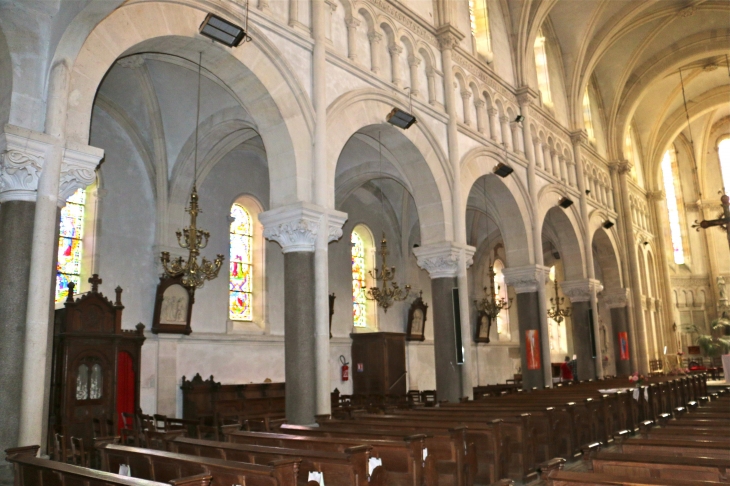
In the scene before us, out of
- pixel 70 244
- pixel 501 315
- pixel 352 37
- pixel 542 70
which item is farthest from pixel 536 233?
pixel 70 244

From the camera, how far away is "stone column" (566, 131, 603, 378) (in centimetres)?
2114

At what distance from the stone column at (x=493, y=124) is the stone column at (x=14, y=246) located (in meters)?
12.3

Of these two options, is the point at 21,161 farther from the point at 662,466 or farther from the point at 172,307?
the point at 172,307

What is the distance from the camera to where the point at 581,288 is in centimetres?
2111

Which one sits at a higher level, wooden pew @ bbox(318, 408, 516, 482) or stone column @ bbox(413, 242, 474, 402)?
stone column @ bbox(413, 242, 474, 402)

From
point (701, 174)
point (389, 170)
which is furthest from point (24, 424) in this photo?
point (701, 174)

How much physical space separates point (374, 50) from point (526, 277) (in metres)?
8.21

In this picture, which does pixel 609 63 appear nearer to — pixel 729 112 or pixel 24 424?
pixel 729 112

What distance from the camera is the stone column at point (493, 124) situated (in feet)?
55.1

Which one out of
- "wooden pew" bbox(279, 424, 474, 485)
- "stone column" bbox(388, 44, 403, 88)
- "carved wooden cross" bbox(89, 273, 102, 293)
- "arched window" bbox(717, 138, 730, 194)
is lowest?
"wooden pew" bbox(279, 424, 474, 485)

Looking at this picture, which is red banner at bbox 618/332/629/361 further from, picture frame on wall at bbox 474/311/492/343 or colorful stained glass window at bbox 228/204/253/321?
colorful stained glass window at bbox 228/204/253/321

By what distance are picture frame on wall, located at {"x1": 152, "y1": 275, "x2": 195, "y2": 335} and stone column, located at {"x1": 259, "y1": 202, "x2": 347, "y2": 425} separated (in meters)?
4.40

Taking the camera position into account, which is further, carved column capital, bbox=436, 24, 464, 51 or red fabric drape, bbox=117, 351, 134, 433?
carved column capital, bbox=436, 24, 464, 51

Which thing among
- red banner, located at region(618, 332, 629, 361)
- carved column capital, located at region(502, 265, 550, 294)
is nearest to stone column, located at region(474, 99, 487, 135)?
carved column capital, located at region(502, 265, 550, 294)
